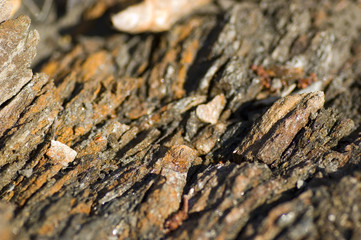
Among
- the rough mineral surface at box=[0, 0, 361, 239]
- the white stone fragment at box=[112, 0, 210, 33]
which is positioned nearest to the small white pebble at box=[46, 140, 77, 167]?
the rough mineral surface at box=[0, 0, 361, 239]

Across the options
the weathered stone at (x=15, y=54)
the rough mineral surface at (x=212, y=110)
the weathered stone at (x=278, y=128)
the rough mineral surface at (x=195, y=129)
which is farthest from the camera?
the rough mineral surface at (x=212, y=110)

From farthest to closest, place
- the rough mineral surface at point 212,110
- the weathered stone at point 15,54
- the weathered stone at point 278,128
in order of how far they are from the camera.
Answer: the rough mineral surface at point 212,110 → the weathered stone at point 15,54 → the weathered stone at point 278,128

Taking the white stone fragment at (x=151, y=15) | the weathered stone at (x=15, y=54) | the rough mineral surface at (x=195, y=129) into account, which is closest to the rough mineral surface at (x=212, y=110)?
the rough mineral surface at (x=195, y=129)

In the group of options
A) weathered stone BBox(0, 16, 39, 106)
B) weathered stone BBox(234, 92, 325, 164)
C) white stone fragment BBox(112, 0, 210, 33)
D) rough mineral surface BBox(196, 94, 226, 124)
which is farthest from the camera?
white stone fragment BBox(112, 0, 210, 33)

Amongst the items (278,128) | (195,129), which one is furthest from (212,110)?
(278,128)

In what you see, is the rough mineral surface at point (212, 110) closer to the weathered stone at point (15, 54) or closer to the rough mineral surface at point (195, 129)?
the rough mineral surface at point (195, 129)

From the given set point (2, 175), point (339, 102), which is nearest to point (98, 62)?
point (2, 175)

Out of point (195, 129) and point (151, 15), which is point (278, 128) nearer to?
point (195, 129)

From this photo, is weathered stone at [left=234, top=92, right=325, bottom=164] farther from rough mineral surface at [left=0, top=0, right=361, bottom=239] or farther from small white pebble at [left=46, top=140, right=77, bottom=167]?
small white pebble at [left=46, top=140, right=77, bottom=167]

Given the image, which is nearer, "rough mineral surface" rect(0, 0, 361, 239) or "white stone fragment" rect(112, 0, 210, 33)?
"rough mineral surface" rect(0, 0, 361, 239)
